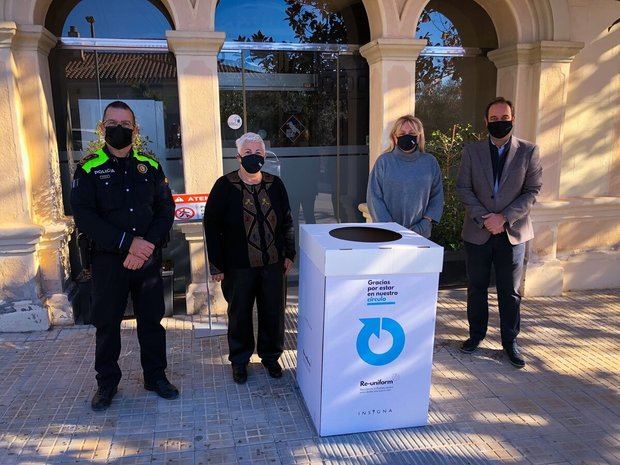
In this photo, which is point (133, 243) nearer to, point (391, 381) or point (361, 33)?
point (391, 381)

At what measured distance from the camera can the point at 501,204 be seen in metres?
3.96

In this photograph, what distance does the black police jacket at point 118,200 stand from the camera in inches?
125

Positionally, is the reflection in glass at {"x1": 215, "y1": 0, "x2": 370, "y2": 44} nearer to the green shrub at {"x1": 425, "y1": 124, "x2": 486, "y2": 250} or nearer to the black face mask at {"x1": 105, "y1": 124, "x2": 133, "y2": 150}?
the green shrub at {"x1": 425, "y1": 124, "x2": 486, "y2": 250}

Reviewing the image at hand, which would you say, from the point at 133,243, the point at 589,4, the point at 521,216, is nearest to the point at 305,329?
the point at 133,243

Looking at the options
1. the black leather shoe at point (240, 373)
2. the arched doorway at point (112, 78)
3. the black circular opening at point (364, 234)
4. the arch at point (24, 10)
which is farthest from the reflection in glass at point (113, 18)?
the black leather shoe at point (240, 373)

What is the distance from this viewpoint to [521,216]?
12.8 ft

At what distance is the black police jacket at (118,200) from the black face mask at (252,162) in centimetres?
59

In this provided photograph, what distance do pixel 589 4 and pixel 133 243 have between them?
5424 millimetres

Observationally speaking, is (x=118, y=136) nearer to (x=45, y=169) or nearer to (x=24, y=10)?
(x=45, y=169)

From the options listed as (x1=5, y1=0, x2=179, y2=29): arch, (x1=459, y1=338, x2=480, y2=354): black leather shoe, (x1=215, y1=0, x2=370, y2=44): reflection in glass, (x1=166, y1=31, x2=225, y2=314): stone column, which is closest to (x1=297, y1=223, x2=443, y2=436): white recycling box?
(x1=459, y1=338, x2=480, y2=354): black leather shoe

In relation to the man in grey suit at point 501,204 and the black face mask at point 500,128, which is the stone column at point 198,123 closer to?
the man in grey suit at point 501,204

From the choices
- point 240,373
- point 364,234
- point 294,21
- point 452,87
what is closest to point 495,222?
point 364,234

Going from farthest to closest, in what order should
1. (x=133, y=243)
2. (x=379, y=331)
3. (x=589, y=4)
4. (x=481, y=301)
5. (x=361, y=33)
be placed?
(x=361, y=33) < (x=589, y=4) < (x=481, y=301) < (x=133, y=243) < (x=379, y=331)

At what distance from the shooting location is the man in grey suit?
3910 mm
